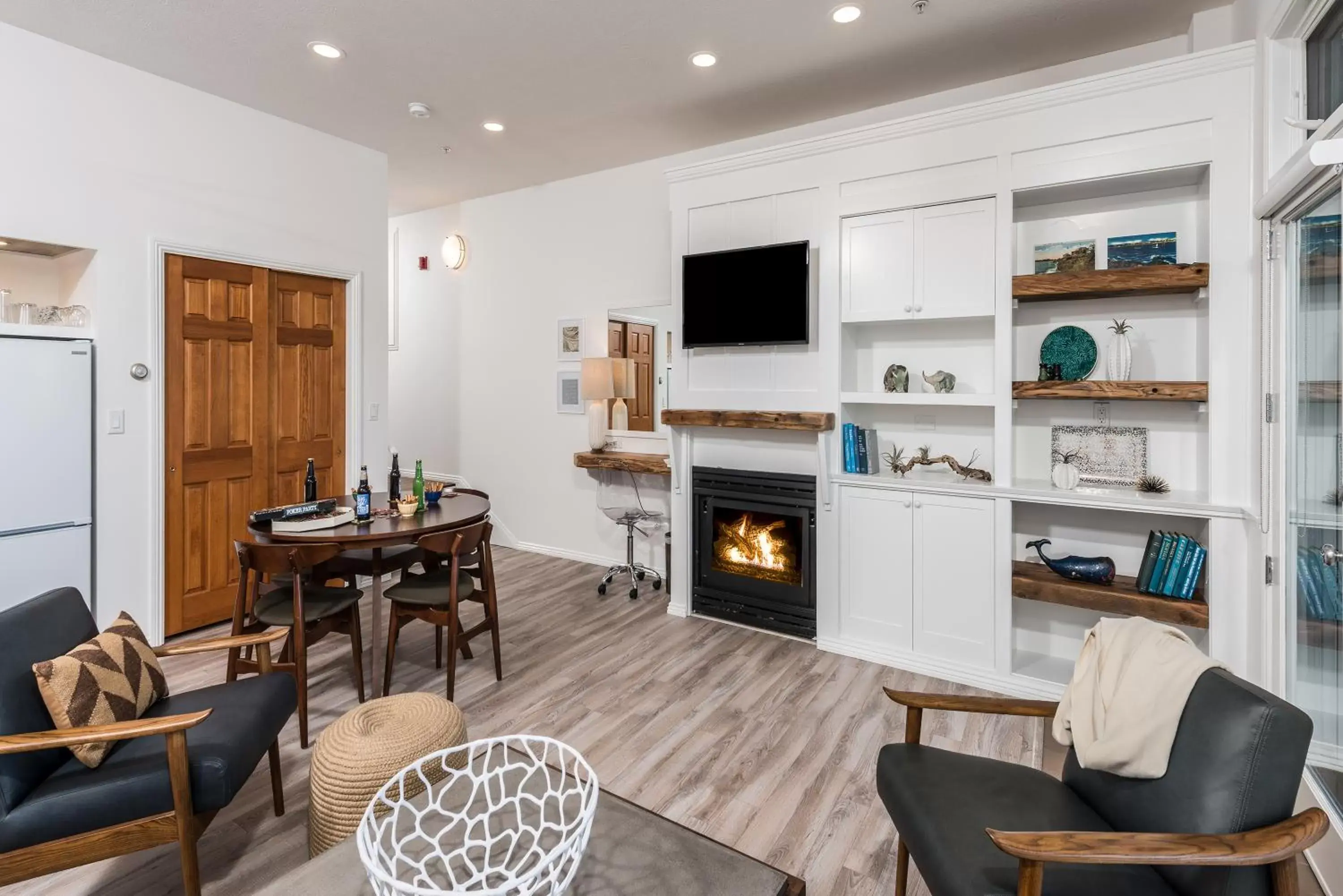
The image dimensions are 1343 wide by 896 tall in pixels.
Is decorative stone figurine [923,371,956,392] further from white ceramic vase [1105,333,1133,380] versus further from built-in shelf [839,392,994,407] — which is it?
white ceramic vase [1105,333,1133,380]

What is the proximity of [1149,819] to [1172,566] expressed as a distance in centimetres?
193

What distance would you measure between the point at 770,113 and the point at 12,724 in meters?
4.50

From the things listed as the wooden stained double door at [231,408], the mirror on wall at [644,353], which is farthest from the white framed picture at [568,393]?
the wooden stained double door at [231,408]

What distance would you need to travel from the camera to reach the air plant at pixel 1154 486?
310 cm

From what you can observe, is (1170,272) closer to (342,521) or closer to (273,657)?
(342,521)

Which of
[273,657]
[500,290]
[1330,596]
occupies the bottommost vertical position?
[273,657]

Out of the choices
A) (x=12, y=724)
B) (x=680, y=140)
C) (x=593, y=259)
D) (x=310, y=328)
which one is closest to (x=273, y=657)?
(x=12, y=724)

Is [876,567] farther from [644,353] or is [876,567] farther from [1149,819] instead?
[644,353]

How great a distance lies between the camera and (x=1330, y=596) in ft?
6.68

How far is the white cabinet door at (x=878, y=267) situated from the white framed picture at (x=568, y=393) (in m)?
2.51

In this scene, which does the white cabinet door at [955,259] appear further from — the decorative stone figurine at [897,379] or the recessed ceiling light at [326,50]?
the recessed ceiling light at [326,50]

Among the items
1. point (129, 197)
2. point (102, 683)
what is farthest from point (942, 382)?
point (129, 197)

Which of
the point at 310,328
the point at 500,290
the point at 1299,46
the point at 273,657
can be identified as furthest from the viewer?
the point at 500,290

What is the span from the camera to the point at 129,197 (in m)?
3.66
